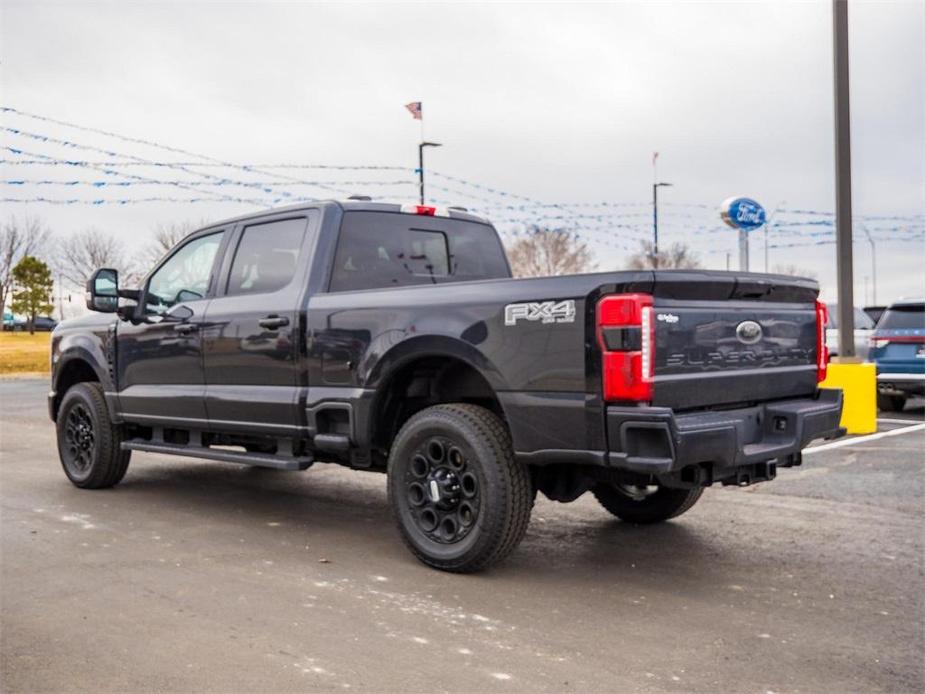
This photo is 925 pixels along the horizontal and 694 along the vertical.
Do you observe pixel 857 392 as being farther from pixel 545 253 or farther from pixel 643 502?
pixel 545 253

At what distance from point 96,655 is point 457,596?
162cm

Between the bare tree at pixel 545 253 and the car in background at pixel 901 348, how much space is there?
77.3 ft

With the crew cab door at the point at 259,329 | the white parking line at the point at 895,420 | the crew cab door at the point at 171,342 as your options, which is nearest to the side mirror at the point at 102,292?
the crew cab door at the point at 171,342

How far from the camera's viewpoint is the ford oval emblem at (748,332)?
4801mm

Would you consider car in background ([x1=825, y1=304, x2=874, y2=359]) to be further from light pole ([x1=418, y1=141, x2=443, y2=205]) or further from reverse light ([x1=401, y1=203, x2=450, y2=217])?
light pole ([x1=418, y1=141, x2=443, y2=205])

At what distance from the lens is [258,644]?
12.7ft

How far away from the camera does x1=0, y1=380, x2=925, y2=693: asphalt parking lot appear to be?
11.7 feet

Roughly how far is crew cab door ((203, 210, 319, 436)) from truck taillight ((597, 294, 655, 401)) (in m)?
2.18

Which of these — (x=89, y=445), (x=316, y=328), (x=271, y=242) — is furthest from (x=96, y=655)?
(x=89, y=445)

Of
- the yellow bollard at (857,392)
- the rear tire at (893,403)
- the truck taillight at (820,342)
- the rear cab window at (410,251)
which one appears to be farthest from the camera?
the rear tire at (893,403)

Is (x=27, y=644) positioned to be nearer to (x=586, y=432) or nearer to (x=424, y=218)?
(x=586, y=432)

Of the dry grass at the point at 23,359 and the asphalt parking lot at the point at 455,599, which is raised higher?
the dry grass at the point at 23,359

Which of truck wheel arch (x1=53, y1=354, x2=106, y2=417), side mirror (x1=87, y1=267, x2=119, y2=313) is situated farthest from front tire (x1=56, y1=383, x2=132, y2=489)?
side mirror (x1=87, y1=267, x2=119, y2=313)

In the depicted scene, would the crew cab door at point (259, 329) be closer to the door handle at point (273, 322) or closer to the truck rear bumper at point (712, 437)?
the door handle at point (273, 322)
